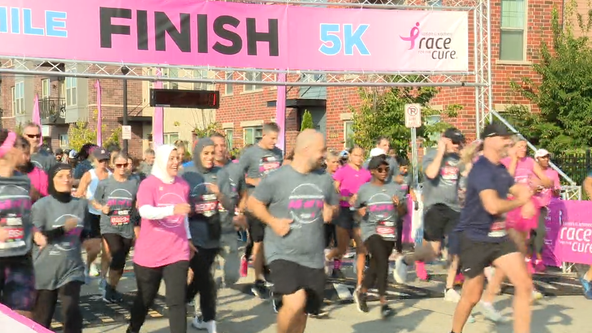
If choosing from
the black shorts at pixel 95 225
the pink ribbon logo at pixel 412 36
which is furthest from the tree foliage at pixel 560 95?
the black shorts at pixel 95 225

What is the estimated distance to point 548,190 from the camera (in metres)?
11.7

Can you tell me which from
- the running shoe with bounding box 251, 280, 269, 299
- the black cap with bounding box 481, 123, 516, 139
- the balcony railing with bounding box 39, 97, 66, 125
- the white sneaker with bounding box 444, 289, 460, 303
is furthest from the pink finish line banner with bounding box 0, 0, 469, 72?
the balcony railing with bounding box 39, 97, 66, 125

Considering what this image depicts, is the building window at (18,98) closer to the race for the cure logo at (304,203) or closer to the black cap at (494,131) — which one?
the black cap at (494,131)

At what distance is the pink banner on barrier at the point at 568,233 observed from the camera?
12.0 meters

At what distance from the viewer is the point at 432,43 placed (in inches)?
579

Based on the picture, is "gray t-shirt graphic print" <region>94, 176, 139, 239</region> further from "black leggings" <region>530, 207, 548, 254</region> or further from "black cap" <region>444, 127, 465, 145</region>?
"black leggings" <region>530, 207, 548, 254</region>

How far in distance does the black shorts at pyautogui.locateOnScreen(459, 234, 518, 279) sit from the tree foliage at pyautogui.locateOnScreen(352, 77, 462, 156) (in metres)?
11.5

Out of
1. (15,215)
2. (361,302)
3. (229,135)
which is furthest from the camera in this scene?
(229,135)

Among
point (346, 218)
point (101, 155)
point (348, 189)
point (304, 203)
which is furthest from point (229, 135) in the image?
point (304, 203)

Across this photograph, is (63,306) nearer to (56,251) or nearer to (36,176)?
(56,251)

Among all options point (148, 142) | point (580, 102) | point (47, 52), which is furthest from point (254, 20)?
point (148, 142)

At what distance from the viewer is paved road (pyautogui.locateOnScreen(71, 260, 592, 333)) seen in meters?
8.42

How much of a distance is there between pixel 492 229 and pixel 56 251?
351cm

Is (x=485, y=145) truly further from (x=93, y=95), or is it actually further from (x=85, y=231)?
(x=93, y=95)
